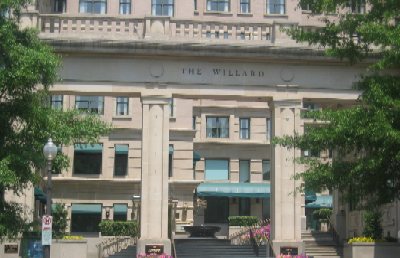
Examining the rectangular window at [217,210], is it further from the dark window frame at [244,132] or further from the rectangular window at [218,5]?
the rectangular window at [218,5]

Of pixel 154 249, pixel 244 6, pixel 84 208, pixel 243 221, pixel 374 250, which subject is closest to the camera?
pixel 374 250

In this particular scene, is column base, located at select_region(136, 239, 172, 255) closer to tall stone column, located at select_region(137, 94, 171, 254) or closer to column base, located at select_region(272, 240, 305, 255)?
tall stone column, located at select_region(137, 94, 171, 254)

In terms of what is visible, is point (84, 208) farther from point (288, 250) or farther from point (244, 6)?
point (288, 250)

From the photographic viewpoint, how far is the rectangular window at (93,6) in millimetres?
61031

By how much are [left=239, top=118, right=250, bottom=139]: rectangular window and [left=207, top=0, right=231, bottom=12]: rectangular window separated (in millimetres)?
8738

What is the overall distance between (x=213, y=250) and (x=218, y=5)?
99.3ft

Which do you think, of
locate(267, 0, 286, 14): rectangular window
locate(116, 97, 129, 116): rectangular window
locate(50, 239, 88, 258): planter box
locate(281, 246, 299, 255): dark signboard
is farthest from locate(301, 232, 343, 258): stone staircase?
locate(267, 0, 286, 14): rectangular window

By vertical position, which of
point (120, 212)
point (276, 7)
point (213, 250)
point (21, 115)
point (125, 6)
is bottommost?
point (213, 250)

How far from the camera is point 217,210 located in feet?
201

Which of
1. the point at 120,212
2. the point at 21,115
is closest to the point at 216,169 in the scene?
the point at 120,212

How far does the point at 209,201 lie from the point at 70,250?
29472 millimetres

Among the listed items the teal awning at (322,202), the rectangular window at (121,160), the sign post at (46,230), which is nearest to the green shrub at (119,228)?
the rectangular window at (121,160)

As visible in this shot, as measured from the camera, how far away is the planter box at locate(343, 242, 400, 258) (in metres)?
33.2

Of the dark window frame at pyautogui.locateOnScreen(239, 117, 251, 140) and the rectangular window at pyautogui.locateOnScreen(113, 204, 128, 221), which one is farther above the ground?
the dark window frame at pyautogui.locateOnScreen(239, 117, 251, 140)
